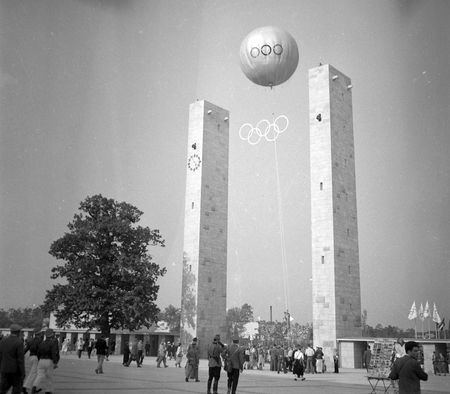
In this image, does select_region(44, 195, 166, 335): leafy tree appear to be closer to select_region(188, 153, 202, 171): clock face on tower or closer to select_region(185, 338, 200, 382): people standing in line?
select_region(188, 153, 202, 171): clock face on tower

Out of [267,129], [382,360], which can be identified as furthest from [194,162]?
[382,360]

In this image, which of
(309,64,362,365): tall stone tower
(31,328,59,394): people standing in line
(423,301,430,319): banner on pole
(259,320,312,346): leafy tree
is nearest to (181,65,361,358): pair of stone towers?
(309,64,362,365): tall stone tower

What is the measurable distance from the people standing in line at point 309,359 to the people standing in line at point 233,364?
42.3 feet

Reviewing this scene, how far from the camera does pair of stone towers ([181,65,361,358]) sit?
32188mm

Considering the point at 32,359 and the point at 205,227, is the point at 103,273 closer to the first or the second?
the point at 205,227

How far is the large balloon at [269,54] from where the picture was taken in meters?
21.1

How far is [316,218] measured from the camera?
3328 centimetres

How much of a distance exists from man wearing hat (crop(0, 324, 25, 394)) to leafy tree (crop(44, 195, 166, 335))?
2300 cm

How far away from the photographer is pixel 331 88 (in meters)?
34.6

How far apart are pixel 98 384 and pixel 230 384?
4.05 meters

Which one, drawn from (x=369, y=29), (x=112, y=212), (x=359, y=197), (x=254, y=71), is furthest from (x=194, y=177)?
(x=369, y=29)

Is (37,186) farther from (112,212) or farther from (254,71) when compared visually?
(112,212)

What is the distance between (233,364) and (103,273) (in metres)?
21.9

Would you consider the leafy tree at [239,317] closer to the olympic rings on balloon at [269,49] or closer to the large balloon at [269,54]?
the large balloon at [269,54]
